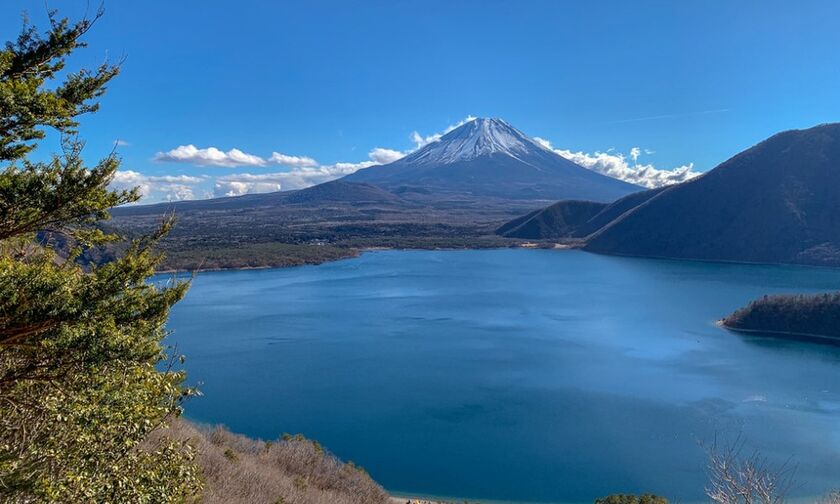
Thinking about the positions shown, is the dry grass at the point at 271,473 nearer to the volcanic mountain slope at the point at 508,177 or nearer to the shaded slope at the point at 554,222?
the shaded slope at the point at 554,222

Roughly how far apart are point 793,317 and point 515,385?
1702 cm

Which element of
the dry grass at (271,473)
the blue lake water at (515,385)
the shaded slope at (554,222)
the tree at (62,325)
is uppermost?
the shaded slope at (554,222)

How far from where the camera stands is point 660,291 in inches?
1539

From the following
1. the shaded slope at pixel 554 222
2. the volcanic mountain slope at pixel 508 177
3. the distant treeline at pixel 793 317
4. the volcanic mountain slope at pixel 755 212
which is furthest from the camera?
the volcanic mountain slope at pixel 508 177

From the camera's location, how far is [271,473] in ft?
24.7

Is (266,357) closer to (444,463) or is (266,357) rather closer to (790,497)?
(444,463)

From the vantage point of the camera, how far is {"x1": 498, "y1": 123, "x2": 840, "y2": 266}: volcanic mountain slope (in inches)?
2084

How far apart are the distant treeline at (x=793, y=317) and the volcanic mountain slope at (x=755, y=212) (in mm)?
25000

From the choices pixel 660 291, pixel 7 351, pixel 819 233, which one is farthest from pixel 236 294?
pixel 819 233

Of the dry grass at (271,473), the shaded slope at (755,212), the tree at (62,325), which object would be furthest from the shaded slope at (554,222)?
the tree at (62,325)

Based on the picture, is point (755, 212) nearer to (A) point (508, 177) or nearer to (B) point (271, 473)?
(B) point (271, 473)

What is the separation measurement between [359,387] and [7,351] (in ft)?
51.5

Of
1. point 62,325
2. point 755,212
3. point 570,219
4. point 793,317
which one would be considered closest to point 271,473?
point 62,325

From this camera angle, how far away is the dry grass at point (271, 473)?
20.4 ft
